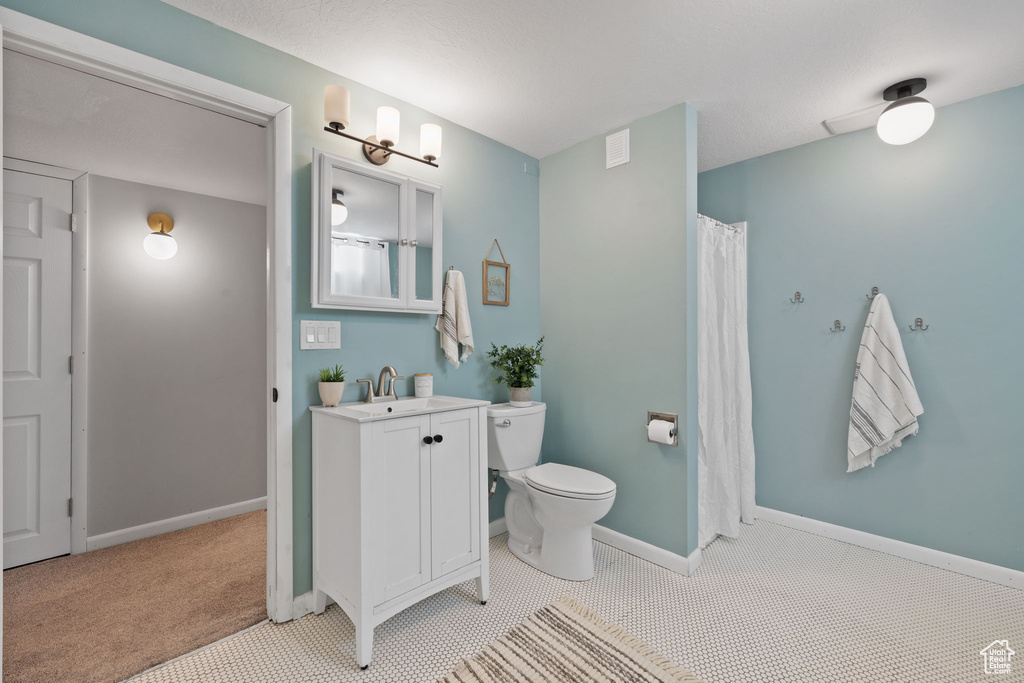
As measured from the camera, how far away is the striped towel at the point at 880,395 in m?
2.34

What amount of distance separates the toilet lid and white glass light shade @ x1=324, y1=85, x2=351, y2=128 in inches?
70.9

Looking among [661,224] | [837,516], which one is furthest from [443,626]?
[837,516]

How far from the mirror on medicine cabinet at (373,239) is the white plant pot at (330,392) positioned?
33cm

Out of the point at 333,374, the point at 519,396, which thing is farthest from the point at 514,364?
the point at 333,374

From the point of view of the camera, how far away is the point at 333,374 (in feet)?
6.53

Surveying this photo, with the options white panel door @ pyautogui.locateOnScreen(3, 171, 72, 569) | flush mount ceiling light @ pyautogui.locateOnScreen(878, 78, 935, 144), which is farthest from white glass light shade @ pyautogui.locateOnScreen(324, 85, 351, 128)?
flush mount ceiling light @ pyautogui.locateOnScreen(878, 78, 935, 144)

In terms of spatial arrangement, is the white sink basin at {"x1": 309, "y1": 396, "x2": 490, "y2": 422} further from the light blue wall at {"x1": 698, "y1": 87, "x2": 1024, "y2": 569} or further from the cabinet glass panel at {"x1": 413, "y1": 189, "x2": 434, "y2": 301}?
the light blue wall at {"x1": 698, "y1": 87, "x2": 1024, "y2": 569}

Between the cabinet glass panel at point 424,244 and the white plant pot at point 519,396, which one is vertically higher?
the cabinet glass panel at point 424,244

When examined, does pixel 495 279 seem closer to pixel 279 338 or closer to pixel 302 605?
pixel 279 338

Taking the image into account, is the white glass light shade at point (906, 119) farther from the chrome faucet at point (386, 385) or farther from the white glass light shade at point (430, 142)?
the chrome faucet at point (386, 385)

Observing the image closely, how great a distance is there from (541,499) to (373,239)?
4.72 ft

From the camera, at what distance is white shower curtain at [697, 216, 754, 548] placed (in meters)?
2.51

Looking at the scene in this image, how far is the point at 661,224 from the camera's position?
93.2 inches

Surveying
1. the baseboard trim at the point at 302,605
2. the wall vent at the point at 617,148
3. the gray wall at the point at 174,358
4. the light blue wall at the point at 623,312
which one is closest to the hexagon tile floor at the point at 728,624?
the baseboard trim at the point at 302,605
